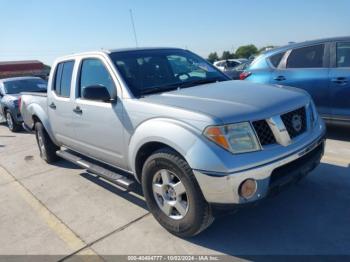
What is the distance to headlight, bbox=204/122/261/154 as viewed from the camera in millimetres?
2803

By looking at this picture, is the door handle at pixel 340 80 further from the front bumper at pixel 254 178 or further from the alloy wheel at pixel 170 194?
the alloy wheel at pixel 170 194

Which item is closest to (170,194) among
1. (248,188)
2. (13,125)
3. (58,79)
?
(248,188)

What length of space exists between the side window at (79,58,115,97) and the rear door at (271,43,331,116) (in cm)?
369

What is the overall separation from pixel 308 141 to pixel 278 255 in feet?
3.50

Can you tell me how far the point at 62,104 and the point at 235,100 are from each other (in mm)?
2766

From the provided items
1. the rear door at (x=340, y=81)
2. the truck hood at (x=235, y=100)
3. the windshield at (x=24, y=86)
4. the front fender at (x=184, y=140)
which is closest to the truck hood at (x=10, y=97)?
the windshield at (x=24, y=86)

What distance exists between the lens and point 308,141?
3264 millimetres

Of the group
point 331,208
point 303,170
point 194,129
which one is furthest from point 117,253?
point 331,208

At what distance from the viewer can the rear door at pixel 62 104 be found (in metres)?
4.87

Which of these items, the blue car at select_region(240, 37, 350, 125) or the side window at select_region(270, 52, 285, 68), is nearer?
the blue car at select_region(240, 37, 350, 125)

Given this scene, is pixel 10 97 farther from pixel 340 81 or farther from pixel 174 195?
pixel 340 81

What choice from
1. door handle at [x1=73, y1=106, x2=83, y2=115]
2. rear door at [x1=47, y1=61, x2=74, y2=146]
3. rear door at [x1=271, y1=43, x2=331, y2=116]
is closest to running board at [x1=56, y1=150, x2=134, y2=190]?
rear door at [x1=47, y1=61, x2=74, y2=146]

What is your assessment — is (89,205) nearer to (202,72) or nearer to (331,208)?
(202,72)

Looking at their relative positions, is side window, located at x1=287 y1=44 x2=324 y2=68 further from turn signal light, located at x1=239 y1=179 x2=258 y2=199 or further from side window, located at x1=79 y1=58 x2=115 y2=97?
turn signal light, located at x1=239 y1=179 x2=258 y2=199
